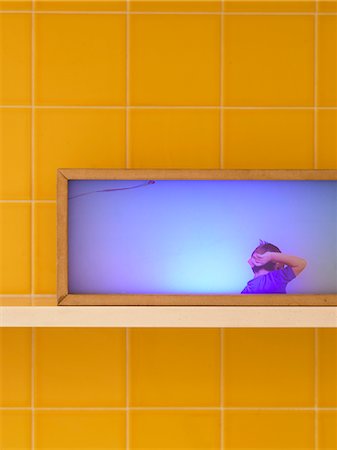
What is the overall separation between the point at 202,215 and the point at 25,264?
35cm

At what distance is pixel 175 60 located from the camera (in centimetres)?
118

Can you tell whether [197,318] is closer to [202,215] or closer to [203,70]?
[202,215]

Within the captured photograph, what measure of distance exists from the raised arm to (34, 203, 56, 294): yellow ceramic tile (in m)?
0.38

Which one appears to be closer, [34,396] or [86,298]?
[86,298]

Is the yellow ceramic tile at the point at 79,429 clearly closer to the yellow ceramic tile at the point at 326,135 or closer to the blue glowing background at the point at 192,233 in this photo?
the blue glowing background at the point at 192,233

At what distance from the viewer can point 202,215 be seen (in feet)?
3.59

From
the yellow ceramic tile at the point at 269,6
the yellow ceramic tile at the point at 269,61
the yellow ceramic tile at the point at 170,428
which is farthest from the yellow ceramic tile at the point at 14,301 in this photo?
the yellow ceramic tile at the point at 269,6

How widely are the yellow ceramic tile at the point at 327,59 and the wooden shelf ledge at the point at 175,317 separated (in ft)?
1.34

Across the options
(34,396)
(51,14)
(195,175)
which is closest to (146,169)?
(195,175)

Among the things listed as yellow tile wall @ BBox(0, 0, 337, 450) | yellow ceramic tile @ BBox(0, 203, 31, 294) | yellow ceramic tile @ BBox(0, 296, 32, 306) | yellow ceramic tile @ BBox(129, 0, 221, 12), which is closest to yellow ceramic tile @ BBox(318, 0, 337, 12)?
yellow tile wall @ BBox(0, 0, 337, 450)

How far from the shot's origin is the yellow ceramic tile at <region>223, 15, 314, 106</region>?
117 cm

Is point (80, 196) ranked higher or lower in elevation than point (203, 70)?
lower

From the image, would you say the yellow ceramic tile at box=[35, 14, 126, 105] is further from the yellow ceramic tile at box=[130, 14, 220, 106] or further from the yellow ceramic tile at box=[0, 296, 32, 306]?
the yellow ceramic tile at box=[0, 296, 32, 306]

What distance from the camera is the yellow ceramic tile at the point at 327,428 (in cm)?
117
